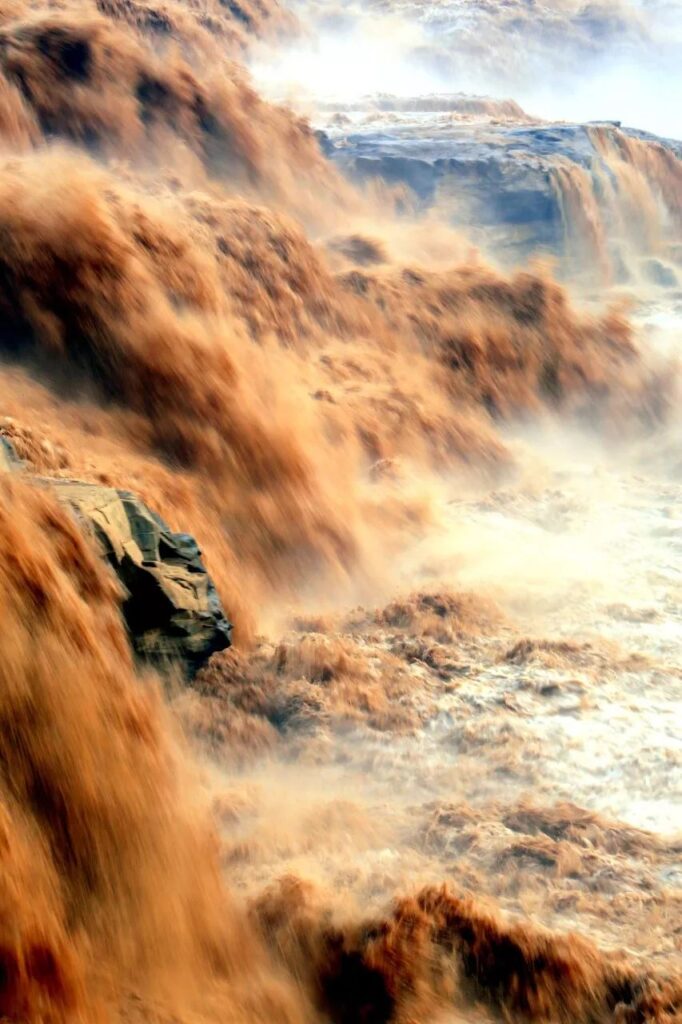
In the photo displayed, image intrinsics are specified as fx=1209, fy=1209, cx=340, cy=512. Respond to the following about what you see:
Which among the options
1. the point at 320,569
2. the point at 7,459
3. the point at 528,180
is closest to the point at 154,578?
the point at 7,459

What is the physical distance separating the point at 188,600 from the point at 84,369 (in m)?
2.21

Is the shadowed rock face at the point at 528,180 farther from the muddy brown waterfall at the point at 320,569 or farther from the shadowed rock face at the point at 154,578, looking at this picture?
the shadowed rock face at the point at 154,578

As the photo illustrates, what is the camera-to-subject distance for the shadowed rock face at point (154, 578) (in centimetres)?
512

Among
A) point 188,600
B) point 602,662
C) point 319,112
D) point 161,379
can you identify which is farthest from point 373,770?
point 319,112

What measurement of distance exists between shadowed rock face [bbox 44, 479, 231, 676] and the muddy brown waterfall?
78 mm

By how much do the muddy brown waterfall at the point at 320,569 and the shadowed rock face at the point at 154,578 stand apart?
78 mm

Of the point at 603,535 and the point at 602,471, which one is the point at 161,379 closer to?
the point at 603,535

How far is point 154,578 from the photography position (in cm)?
521

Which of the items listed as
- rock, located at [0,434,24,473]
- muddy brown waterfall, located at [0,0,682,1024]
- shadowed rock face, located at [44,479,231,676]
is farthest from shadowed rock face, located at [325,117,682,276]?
rock, located at [0,434,24,473]

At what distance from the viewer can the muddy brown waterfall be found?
167 inches

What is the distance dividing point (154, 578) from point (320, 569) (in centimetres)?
212

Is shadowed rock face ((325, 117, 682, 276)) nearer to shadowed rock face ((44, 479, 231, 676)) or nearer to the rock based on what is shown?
shadowed rock face ((44, 479, 231, 676))

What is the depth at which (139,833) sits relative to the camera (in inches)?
170

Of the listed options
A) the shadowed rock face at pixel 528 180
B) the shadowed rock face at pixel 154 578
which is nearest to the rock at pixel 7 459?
the shadowed rock face at pixel 154 578
